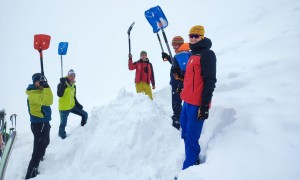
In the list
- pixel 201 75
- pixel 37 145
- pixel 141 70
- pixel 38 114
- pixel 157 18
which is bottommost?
pixel 37 145

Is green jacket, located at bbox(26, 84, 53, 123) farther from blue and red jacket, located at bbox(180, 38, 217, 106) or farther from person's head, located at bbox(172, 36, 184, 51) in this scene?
blue and red jacket, located at bbox(180, 38, 217, 106)

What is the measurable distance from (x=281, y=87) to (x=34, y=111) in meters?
5.09

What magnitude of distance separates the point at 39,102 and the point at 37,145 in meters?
0.97

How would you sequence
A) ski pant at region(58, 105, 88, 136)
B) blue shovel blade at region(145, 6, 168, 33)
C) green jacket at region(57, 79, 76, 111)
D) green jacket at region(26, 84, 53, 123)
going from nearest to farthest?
green jacket at region(26, 84, 53, 123) → blue shovel blade at region(145, 6, 168, 33) → green jacket at region(57, 79, 76, 111) → ski pant at region(58, 105, 88, 136)

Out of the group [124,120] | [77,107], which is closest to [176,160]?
[124,120]

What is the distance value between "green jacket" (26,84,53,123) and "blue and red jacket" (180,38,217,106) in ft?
10.5

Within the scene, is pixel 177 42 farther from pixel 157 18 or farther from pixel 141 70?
pixel 141 70

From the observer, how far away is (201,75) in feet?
12.6

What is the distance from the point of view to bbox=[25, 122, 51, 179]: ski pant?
573 cm

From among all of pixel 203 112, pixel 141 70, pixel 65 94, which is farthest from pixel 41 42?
pixel 203 112

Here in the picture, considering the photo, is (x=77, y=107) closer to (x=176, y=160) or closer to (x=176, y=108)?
(x=176, y=108)

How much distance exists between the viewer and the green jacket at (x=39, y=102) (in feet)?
18.5

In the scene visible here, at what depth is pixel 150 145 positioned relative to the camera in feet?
17.1

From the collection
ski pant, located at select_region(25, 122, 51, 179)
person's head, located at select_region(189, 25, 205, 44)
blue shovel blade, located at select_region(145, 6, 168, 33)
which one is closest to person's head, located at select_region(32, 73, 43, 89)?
ski pant, located at select_region(25, 122, 51, 179)
